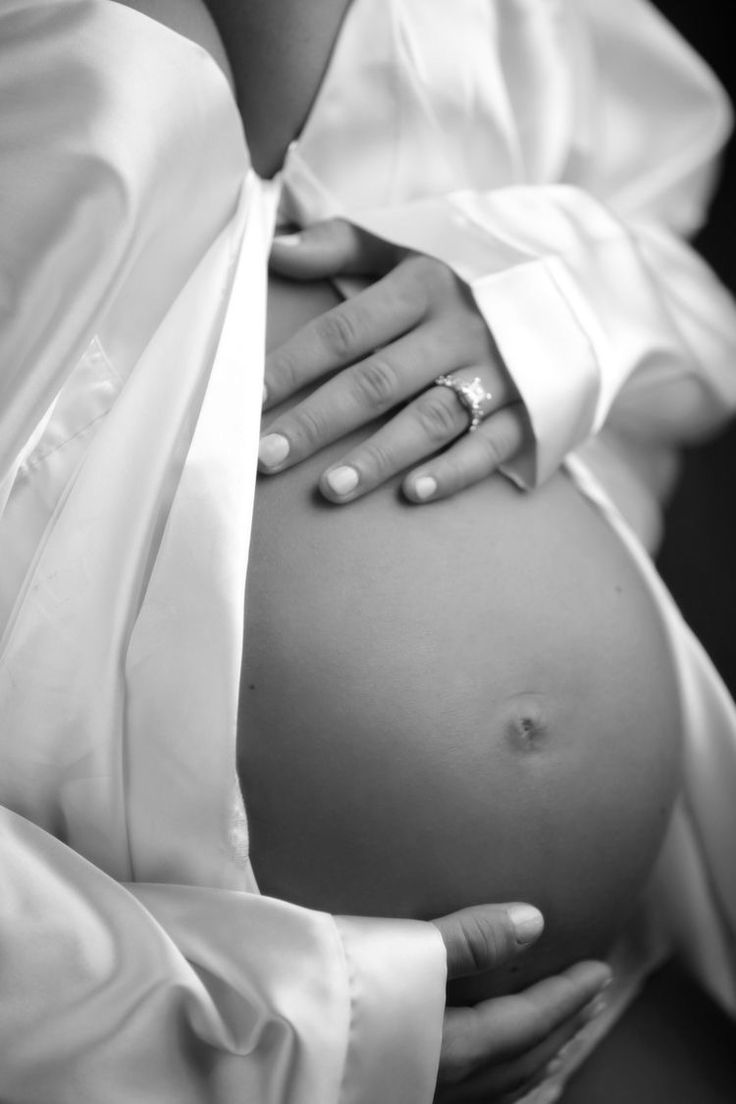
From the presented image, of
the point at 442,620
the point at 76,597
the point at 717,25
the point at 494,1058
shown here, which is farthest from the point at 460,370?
the point at 717,25

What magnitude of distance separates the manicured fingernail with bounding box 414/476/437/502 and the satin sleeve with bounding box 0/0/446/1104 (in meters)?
0.12

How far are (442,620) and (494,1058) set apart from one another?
0.85 feet

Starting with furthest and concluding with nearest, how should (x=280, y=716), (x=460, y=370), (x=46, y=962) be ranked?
(x=460, y=370)
(x=280, y=716)
(x=46, y=962)

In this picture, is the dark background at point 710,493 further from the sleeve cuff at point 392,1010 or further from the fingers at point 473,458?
the sleeve cuff at point 392,1010

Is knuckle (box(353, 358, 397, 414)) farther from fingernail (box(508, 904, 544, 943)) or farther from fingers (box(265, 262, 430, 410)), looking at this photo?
fingernail (box(508, 904, 544, 943))

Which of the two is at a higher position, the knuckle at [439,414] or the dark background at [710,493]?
the knuckle at [439,414]

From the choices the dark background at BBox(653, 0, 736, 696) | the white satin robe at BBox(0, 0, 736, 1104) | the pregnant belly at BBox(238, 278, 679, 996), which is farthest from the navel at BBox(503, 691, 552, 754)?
the dark background at BBox(653, 0, 736, 696)

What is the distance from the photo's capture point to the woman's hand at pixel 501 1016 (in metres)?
0.59

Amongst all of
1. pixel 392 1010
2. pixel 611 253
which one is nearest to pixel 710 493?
pixel 611 253

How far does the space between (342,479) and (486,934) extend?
275 mm

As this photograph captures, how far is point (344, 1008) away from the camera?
515 millimetres

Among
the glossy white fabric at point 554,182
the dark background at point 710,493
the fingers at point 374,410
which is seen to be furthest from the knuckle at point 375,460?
the dark background at point 710,493

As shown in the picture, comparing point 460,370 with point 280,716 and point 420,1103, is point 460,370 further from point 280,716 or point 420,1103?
point 420,1103

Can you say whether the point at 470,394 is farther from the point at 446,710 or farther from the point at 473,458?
the point at 446,710
